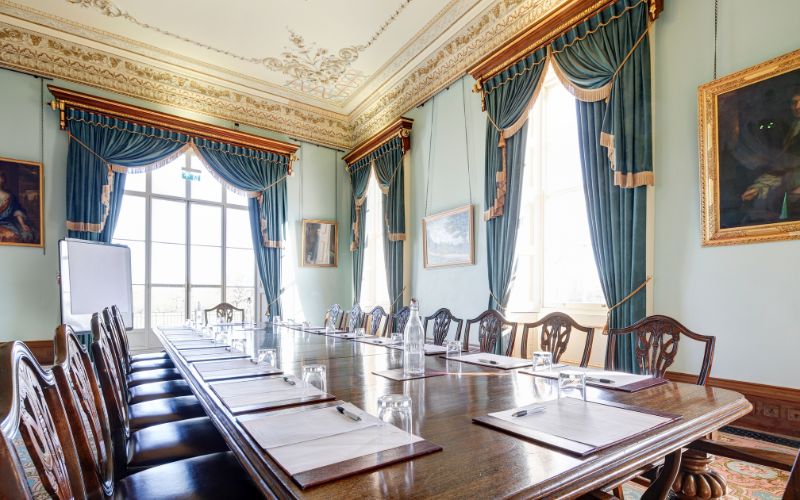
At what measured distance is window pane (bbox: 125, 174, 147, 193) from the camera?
5.12 meters

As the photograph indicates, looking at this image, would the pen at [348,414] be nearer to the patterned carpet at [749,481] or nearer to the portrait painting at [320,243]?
the patterned carpet at [749,481]

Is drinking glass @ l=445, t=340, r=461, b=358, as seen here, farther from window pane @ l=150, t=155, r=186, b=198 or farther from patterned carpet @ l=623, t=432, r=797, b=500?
window pane @ l=150, t=155, r=186, b=198

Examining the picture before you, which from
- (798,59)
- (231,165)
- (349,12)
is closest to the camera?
(798,59)

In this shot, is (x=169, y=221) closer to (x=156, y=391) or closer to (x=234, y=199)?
(x=234, y=199)

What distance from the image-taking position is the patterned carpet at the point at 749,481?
6.30 feet

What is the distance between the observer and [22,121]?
437 cm

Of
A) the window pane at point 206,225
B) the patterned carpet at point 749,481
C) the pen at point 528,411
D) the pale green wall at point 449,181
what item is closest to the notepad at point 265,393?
the pen at point 528,411

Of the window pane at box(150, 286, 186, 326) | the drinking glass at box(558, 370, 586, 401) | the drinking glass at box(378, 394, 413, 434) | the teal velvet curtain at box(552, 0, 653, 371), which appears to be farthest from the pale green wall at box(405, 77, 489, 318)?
the drinking glass at box(378, 394, 413, 434)

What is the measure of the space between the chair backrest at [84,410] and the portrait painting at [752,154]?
299 centimetres

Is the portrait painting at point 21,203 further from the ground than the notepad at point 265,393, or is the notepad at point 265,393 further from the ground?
the portrait painting at point 21,203

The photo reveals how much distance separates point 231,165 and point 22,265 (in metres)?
2.40

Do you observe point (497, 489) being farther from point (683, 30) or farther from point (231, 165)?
point (231, 165)

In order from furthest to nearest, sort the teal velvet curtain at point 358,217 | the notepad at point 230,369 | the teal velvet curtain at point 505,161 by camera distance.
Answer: the teal velvet curtain at point 358,217, the teal velvet curtain at point 505,161, the notepad at point 230,369

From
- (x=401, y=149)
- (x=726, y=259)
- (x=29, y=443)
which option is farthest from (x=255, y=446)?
(x=401, y=149)
